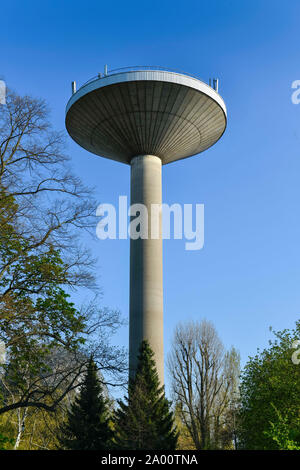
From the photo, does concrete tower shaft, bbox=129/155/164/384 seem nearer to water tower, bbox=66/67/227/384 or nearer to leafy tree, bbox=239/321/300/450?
water tower, bbox=66/67/227/384

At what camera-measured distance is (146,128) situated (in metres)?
31.6

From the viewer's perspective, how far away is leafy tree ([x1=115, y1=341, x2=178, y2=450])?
21.4 metres

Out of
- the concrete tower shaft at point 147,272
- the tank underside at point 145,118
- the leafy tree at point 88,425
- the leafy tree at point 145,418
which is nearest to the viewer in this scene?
the leafy tree at point 145,418

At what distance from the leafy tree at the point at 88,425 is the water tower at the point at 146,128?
3045mm

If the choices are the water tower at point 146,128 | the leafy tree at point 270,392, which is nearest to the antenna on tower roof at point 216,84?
the water tower at point 146,128

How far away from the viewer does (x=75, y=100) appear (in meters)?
31.0

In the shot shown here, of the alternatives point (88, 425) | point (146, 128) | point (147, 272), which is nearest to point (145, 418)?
point (88, 425)

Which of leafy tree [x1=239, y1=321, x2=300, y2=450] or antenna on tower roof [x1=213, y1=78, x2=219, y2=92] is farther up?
antenna on tower roof [x1=213, y1=78, x2=219, y2=92]

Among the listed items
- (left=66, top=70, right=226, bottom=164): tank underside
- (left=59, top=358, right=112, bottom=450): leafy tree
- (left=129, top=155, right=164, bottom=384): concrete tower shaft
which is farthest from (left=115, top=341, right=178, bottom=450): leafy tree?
(left=66, top=70, right=226, bottom=164): tank underside

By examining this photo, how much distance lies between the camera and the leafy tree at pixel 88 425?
2392 centimetres

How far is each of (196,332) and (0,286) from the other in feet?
73.8

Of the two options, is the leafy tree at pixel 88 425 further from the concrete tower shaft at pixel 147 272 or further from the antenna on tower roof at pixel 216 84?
the antenna on tower roof at pixel 216 84
